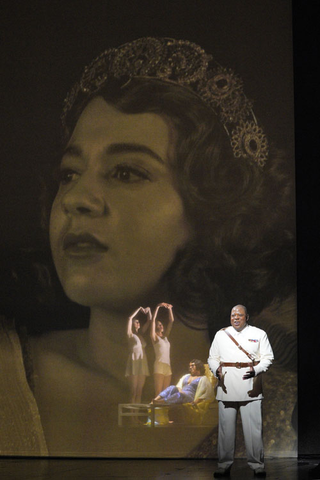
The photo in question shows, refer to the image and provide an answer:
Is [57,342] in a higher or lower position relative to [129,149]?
lower

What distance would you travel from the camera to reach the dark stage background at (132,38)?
26.4ft

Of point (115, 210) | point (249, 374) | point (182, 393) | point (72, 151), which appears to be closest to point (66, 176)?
point (72, 151)

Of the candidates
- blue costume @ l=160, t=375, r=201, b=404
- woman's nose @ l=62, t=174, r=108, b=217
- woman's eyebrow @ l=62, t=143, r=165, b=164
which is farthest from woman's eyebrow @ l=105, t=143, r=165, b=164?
blue costume @ l=160, t=375, r=201, b=404

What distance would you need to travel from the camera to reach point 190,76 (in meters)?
8.35

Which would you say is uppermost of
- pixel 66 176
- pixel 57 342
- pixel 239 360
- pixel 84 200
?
pixel 66 176

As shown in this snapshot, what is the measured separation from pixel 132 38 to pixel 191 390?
4015 millimetres

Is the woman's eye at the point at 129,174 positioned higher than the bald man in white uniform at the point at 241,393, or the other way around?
the woman's eye at the point at 129,174

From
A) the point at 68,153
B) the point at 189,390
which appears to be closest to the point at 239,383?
the point at 189,390

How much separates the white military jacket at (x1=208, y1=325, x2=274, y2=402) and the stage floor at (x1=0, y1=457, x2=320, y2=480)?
698 mm

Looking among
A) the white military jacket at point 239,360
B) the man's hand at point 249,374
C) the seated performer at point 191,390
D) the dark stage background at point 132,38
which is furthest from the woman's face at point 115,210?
the man's hand at point 249,374

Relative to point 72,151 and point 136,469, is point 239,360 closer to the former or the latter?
point 136,469

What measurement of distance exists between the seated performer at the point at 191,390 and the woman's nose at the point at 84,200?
2.00 m

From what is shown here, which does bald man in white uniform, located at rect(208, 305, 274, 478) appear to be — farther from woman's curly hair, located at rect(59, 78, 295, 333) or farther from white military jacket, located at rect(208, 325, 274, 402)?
woman's curly hair, located at rect(59, 78, 295, 333)

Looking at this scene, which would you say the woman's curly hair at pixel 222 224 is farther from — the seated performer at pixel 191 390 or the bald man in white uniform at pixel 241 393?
the bald man in white uniform at pixel 241 393
